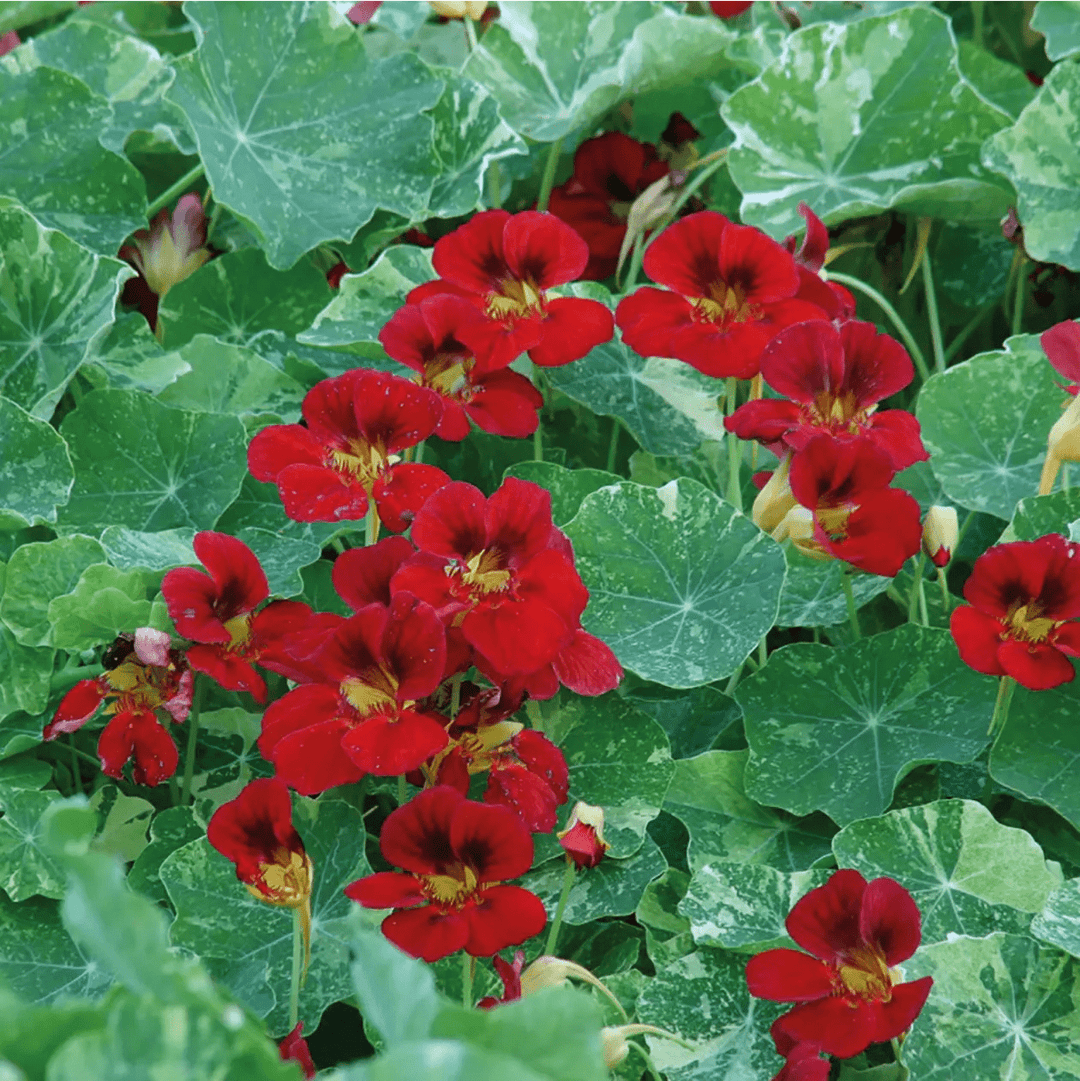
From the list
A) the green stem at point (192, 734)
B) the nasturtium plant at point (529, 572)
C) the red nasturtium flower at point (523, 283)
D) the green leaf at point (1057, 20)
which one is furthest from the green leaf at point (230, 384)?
the green leaf at point (1057, 20)

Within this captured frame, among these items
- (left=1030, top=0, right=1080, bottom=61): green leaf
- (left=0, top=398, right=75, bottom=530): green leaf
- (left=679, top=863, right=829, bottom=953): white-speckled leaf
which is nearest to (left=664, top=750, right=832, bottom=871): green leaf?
(left=679, top=863, right=829, bottom=953): white-speckled leaf

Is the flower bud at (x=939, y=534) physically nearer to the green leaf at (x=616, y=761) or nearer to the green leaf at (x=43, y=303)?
the green leaf at (x=616, y=761)

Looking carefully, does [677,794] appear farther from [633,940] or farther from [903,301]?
[903,301]

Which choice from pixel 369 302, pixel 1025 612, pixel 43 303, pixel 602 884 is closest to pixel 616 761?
pixel 602 884

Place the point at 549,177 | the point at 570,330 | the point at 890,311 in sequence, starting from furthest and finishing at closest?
the point at 549,177
the point at 890,311
the point at 570,330

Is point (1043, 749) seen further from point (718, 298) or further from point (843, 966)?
point (718, 298)

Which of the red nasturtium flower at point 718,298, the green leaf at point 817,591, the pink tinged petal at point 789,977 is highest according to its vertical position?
the red nasturtium flower at point 718,298
